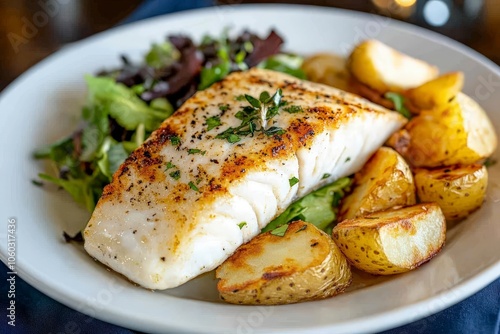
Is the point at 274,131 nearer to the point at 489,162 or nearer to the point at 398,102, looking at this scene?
the point at 398,102

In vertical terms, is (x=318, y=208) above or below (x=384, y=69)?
below

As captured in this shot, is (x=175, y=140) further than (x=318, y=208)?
No

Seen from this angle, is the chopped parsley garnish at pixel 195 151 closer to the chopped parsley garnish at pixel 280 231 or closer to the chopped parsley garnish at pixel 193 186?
the chopped parsley garnish at pixel 193 186

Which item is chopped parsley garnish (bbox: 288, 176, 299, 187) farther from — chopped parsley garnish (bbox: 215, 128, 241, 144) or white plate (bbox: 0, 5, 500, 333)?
white plate (bbox: 0, 5, 500, 333)

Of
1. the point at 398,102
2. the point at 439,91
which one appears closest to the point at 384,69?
the point at 398,102

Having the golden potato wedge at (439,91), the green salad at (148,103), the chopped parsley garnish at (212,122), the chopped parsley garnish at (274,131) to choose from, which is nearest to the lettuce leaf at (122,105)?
the green salad at (148,103)

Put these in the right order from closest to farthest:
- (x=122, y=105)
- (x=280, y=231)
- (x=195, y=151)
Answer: (x=280, y=231) < (x=195, y=151) < (x=122, y=105)
